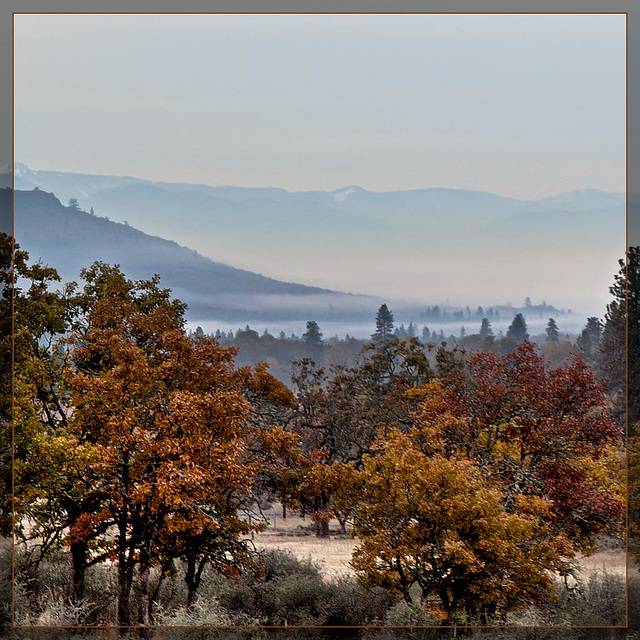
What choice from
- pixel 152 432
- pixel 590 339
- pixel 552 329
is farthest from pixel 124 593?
pixel 590 339

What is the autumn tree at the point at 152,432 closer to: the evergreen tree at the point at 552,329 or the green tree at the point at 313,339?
the green tree at the point at 313,339

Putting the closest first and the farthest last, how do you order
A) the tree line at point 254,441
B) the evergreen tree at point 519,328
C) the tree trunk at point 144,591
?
1. the tree line at point 254,441
2. the evergreen tree at point 519,328
3. the tree trunk at point 144,591

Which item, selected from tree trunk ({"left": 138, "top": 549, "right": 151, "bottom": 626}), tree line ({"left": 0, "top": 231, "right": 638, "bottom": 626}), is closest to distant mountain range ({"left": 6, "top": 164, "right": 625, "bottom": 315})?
tree line ({"left": 0, "top": 231, "right": 638, "bottom": 626})

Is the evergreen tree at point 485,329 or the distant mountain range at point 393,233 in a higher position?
the distant mountain range at point 393,233

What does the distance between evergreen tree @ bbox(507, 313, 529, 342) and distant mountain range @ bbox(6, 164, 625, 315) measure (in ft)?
0.99

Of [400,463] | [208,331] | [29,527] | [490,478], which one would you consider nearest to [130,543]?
[29,527]

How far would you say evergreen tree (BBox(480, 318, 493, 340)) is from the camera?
40.0ft

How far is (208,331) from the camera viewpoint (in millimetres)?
12547

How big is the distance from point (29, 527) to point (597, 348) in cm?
813

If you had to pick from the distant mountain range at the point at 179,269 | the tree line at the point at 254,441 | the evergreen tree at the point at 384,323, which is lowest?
the tree line at the point at 254,441

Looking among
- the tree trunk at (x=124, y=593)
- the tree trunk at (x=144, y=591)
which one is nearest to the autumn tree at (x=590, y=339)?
the tree trunk at (x=144, y=591)

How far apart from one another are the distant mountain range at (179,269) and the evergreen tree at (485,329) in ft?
4.84

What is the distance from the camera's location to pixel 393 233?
12414mm

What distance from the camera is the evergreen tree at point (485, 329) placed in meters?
12.2
